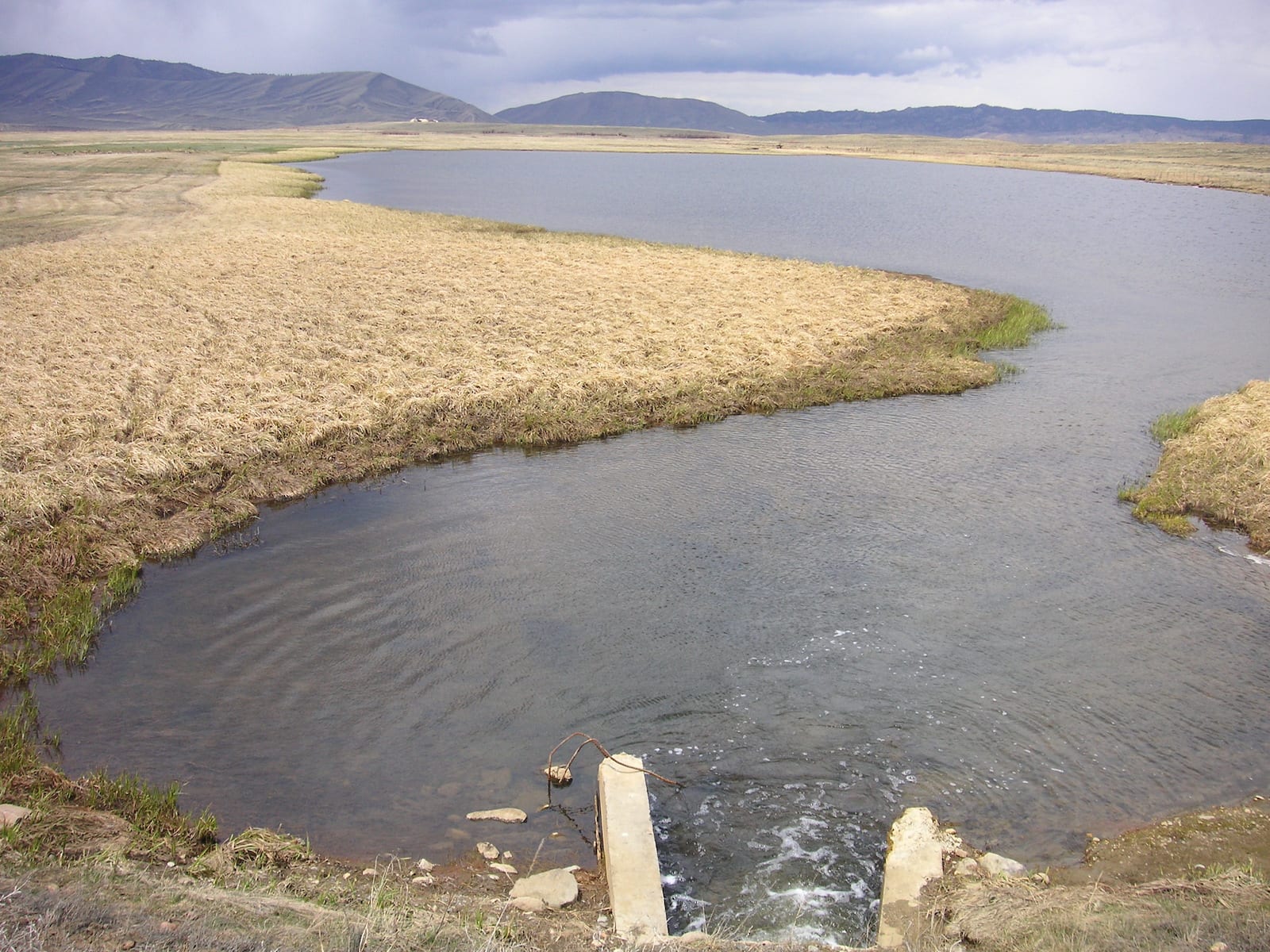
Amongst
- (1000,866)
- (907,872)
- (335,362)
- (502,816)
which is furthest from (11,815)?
(335,362)

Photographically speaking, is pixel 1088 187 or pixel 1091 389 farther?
pixel 1088 187

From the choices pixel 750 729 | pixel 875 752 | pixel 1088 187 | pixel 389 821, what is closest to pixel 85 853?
pixel 389 821

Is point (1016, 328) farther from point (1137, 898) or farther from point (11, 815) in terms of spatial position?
point (11, 815)

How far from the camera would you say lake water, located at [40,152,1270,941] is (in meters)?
8.51

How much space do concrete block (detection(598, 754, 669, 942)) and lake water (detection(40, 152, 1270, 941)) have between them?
15.2 inches

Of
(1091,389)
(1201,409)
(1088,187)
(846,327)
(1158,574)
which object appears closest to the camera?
(1158,574)

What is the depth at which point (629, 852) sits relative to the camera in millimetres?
7488

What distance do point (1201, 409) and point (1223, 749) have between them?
1363 cm

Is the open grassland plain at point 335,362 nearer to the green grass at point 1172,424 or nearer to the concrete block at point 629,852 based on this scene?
the green grass at point 1172,424

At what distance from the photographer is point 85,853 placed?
675cm

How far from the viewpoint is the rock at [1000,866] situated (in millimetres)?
7609

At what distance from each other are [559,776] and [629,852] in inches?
60.3

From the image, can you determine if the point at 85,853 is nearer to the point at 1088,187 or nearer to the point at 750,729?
the point at 750,729

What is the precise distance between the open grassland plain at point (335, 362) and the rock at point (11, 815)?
3807 mm
